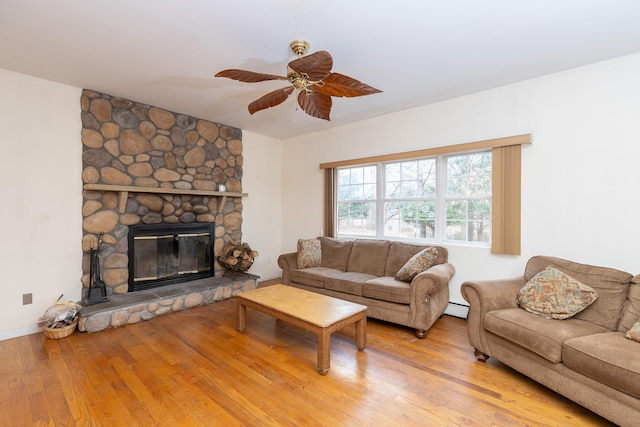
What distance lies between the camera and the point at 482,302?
2414mm

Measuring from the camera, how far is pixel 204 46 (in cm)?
247

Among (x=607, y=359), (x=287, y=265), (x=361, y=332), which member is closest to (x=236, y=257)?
(x=287, y=265)

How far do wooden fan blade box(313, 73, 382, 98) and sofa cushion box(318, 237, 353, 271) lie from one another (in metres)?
2.42

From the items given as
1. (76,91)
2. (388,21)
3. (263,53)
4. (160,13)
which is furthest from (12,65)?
(388,21)

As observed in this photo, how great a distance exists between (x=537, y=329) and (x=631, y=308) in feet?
2.46

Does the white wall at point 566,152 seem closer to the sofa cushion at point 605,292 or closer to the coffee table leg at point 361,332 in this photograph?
the sofa cushion at point 605,292

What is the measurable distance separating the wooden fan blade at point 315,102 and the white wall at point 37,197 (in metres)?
2.81

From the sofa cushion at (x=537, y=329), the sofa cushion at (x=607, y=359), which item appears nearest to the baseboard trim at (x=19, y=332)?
the sofa cushion at (x=537, y=329)

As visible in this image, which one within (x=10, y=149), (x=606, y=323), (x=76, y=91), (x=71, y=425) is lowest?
(x=71, y=425)

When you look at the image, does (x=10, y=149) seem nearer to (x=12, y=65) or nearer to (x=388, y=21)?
(x=12, y=65)

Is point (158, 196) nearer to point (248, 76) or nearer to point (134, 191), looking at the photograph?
point (134, 191)

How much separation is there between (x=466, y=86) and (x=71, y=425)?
14.3 ft

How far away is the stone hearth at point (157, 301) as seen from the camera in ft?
10.1

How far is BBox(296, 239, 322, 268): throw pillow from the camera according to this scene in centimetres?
415
